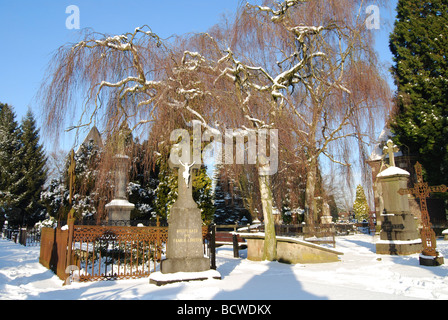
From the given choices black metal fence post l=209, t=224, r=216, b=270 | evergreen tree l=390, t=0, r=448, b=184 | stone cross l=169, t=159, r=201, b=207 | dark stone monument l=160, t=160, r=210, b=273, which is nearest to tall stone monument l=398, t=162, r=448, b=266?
black metal fence post l=209, t=224, r=216, b=270

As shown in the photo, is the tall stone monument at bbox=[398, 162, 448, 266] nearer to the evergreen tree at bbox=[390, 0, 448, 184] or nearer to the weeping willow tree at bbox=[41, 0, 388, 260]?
the weeping willow tree at bbox=[41, 0, 388, 260]

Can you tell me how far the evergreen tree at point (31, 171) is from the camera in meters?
31.0

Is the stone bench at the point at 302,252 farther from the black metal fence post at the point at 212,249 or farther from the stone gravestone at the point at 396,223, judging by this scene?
the black metal fence post at the point at 212,249

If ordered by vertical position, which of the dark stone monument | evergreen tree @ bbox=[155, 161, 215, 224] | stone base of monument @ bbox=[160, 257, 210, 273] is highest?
evergreen tree @ bbox=[155, 161, 215, 224]

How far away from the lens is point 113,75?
8984 mm

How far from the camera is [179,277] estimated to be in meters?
6.99

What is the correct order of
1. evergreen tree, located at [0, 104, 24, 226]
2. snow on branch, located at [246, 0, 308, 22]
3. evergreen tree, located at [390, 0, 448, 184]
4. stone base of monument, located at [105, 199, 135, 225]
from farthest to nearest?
evergreen tree, located at [0, 104, 24, 226], evergreen tree, located at [390, 0, 448, 184], stone base of monument, located at [105, 199, 135, 225], snow on branch, located at [246, 0, 308, 22]

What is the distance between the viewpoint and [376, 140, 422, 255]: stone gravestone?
476 inches

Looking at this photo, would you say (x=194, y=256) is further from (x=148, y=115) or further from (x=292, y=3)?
(x=292, y=3)

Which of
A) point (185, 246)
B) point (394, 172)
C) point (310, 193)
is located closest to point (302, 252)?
point (185, 246)

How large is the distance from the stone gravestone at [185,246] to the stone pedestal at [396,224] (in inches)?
321

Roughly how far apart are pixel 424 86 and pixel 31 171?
34.3 m

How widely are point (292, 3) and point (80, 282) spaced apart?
37.3 feet

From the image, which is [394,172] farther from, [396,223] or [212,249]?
[212,249]
